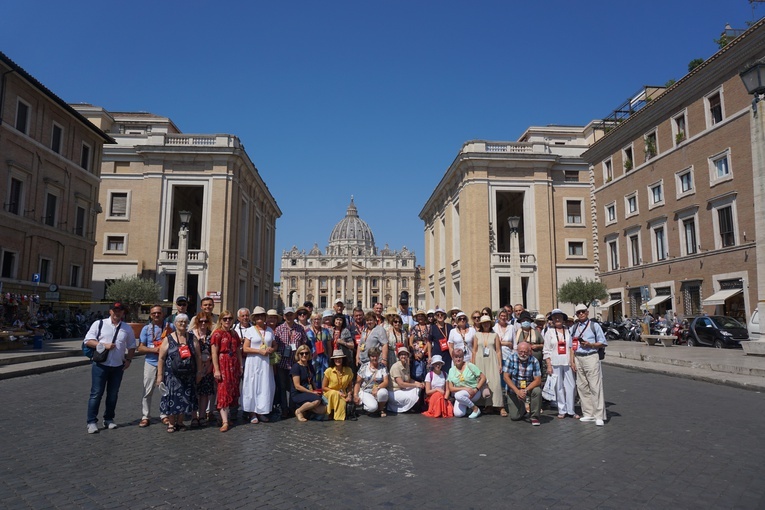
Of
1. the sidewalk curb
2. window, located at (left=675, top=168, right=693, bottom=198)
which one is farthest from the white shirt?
window, located at (left=675, top=168, right=693, bottom=198)

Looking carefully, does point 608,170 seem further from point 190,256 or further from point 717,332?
point 190,256

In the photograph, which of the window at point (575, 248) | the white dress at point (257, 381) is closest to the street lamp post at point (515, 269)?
the window at point (575, 248)

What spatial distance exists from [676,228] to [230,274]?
27.9 m

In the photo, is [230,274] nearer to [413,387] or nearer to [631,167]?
[631,167]

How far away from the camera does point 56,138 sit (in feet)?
90.8

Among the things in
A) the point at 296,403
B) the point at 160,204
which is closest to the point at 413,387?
the point at 296,403

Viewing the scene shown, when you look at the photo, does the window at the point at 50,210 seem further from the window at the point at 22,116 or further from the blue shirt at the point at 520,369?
the blue shirt at the point at 520,369

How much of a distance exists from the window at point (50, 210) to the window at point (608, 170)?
32129 millimetres

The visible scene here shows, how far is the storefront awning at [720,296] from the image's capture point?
2295 centimetres

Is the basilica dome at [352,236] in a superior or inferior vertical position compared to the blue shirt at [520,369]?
superior

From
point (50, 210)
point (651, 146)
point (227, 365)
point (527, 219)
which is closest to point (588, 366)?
point (227, 365)

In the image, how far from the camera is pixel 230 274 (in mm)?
37625

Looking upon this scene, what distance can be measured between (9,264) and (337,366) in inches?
863

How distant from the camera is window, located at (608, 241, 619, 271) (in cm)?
3318
